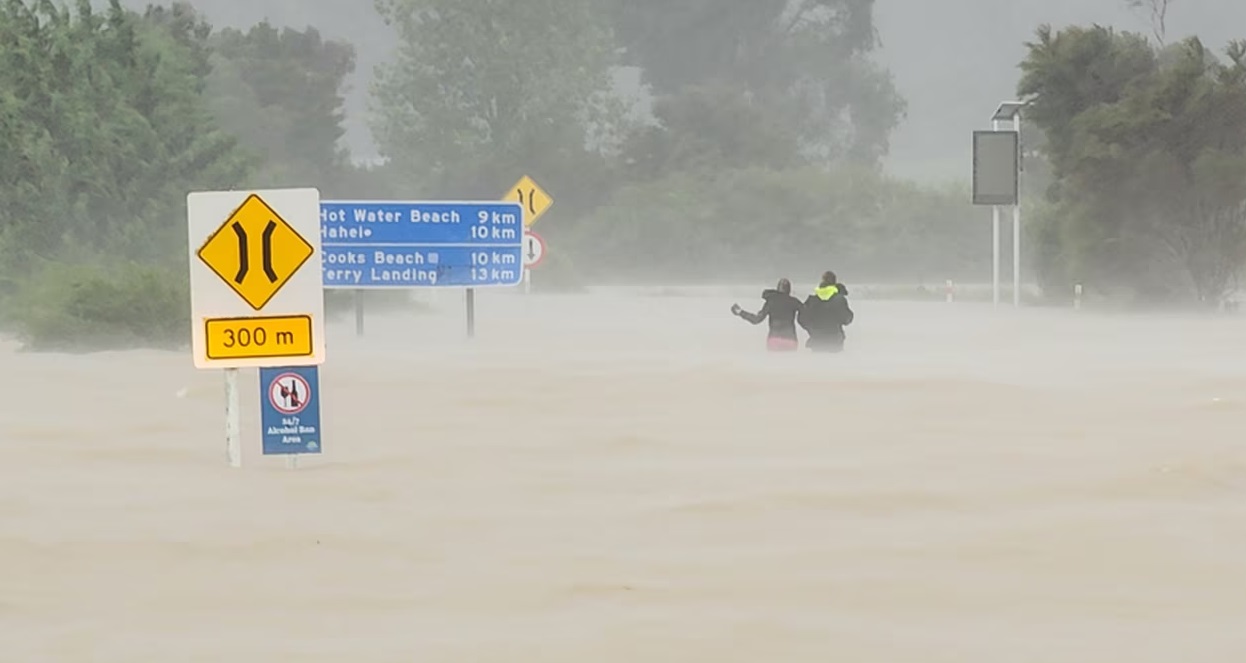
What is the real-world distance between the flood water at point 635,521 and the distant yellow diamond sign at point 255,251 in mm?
1046

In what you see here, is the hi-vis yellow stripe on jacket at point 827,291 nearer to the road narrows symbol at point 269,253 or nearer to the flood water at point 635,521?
the flood water at point 635,521

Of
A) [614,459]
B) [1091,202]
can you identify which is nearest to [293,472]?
[614,459]

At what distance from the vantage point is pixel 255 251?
42.0 feet

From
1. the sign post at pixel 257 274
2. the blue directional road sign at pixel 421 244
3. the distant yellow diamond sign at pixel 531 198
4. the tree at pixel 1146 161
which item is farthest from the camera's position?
the distant yellow diamond sign at pixel 531 198

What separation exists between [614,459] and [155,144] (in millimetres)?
22002

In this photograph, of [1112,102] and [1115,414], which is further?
[1112,102]

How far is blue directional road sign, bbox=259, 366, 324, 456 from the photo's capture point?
13328mm

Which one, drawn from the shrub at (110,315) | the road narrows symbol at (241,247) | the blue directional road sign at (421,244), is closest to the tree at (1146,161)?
the blue directional road sign at (421,244)

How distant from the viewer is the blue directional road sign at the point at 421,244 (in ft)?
90.9

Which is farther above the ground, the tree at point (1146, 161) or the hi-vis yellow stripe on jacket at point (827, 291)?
the tree at point (1146, 161)

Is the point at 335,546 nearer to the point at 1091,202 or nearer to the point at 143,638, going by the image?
the point at 143,638

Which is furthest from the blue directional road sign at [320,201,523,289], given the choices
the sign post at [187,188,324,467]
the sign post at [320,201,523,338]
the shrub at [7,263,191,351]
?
the sign post at [187,188,324,467]

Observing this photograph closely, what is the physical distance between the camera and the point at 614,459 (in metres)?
14.0

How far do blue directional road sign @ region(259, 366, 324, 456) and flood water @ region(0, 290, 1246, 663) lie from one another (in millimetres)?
405
